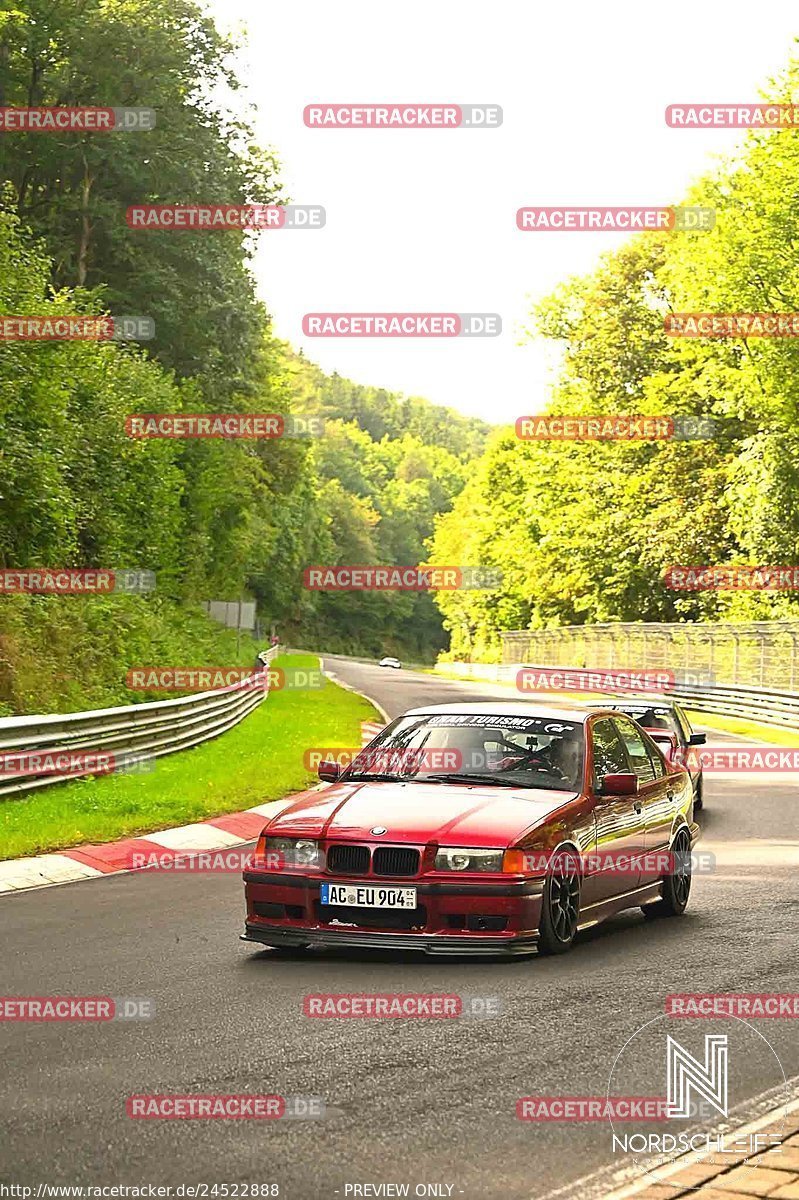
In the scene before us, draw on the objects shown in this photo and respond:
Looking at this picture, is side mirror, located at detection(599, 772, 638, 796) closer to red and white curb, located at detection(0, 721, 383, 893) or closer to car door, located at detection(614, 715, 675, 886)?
car door, located at detection(614, 715, 675, 886)

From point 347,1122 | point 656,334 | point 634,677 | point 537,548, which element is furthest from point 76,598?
point 537,548

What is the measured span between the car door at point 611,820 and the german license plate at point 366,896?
4.42 feet

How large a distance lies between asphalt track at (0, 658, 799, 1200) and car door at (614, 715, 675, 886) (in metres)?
0.48

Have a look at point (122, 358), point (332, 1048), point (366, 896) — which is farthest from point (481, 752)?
point (122, 358)

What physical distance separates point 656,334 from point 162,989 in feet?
224

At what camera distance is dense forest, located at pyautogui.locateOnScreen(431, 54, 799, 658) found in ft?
167

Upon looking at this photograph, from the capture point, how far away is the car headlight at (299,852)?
30.3 ft

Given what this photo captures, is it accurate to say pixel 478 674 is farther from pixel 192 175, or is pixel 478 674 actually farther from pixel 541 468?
pixel 192 175

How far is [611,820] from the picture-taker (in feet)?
34.0

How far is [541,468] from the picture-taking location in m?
83.9

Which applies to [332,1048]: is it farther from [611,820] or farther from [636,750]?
[636,750]

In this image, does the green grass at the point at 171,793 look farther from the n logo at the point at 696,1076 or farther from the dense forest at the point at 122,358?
the n logo at the point at 696,1076

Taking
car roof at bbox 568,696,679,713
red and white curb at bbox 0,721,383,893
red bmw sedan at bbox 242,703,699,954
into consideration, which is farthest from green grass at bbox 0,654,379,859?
red bmw sedan at bbox 242,703,699,954

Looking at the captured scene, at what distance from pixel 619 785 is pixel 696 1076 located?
3622mm
